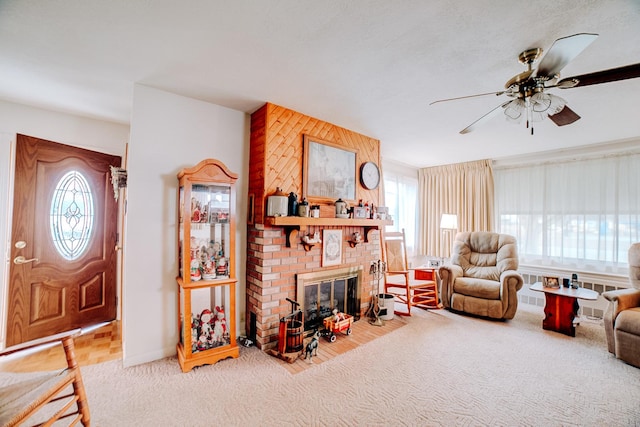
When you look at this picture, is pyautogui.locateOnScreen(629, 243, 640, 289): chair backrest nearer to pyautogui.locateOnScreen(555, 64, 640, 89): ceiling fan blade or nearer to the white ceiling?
the white ceiling

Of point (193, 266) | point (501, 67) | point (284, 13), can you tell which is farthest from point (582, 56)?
point (193, 266)

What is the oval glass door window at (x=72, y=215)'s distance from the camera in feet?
8.96

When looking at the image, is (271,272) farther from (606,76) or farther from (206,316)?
(606,76)

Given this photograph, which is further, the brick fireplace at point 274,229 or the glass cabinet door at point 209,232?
the brick fireplace at point 274,229

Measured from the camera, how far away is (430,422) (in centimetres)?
170

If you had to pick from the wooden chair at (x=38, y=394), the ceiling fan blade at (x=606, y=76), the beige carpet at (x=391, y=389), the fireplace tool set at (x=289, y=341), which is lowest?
the beige carpet at (x=391, y=389)

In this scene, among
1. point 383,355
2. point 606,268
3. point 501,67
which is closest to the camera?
point 501,67

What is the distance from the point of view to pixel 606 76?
150 cm

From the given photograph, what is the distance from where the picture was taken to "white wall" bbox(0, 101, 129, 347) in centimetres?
246

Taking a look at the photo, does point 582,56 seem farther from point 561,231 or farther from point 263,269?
point 561,231

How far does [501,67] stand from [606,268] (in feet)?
12.5

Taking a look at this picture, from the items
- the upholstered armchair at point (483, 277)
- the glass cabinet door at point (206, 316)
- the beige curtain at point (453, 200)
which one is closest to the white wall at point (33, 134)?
the glass cabinet door at point (206, 316)

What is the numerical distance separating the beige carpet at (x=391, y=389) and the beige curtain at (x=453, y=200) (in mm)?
2459

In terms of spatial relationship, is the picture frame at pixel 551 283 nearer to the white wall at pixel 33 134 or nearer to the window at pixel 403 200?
the window at pixel 403 200
